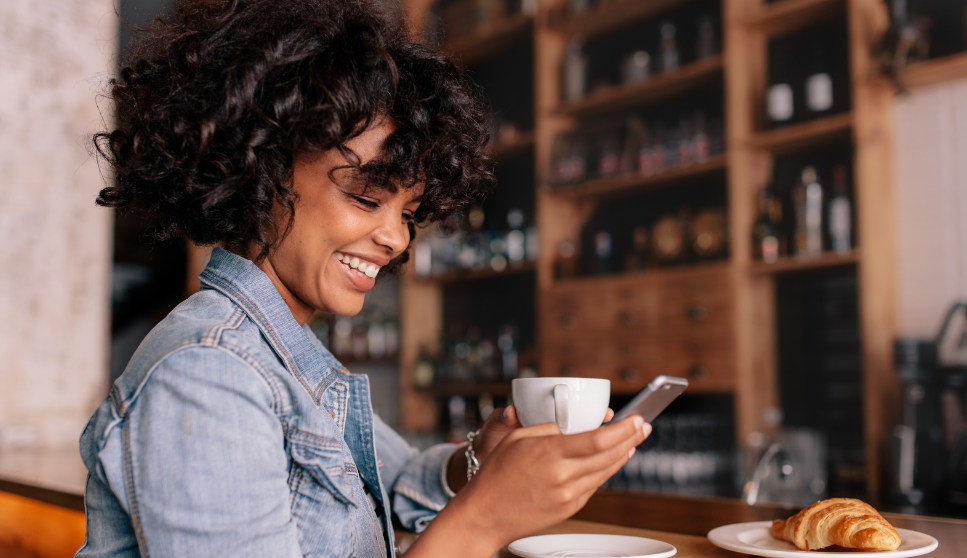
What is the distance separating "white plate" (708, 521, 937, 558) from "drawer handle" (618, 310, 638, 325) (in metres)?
1.83

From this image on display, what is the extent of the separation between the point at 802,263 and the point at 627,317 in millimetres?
644

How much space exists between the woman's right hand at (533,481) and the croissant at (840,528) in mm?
275

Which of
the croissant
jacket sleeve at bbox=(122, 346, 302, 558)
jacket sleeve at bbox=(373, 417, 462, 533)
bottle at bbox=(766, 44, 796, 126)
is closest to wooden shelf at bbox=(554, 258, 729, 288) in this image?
bottle at bbox=(766, 44, 796, 126)

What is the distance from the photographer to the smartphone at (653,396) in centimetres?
65

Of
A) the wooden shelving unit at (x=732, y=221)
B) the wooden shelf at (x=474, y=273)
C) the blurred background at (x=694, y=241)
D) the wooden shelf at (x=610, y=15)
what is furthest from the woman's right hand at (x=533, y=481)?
the wooden shelf at (x=610, y=15)

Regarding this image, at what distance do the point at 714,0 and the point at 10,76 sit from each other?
105 inches

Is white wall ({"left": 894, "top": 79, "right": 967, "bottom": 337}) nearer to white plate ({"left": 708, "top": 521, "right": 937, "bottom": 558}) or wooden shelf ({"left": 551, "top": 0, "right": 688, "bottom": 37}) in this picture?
wooden shelf ({"left": 551, "top": 0, "right": 688, "bottom": 37})

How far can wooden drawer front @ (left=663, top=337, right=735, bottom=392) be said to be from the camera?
2.52 m

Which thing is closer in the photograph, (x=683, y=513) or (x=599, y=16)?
(x=683, y=513)

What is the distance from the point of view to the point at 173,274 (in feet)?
15.0

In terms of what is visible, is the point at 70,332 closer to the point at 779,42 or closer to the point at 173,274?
the point at 173,274

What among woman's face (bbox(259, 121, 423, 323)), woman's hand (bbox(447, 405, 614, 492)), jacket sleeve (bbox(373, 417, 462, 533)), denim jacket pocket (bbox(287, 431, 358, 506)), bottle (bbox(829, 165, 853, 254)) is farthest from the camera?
bottle (bbox(829, 165, 853, 254))

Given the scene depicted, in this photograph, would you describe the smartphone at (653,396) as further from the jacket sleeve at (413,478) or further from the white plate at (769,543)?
the jacket sleeve at (413,478)

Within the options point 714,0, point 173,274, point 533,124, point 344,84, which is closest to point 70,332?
point 173,274
